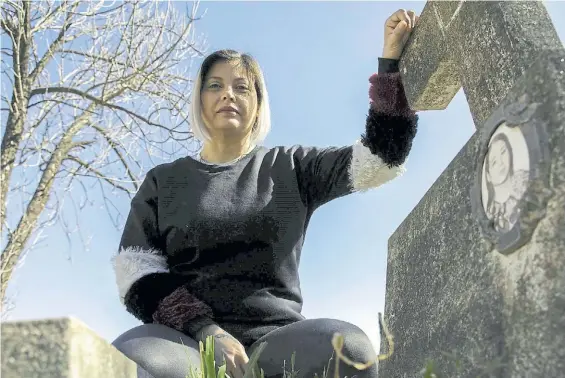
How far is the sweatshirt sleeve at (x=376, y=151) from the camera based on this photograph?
1736 mm

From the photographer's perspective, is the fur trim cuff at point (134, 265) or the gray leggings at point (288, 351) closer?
the gray leggings at point (288, 351)

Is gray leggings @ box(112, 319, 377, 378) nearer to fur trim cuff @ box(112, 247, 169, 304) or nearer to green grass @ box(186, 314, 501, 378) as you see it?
green grass @ box(186, 314, 501, 378)

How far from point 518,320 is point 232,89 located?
1435 millimetres

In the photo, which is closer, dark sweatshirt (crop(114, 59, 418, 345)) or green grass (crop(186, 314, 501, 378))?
green grass (crop(186, 314, 501, 378))

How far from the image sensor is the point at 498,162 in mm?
900

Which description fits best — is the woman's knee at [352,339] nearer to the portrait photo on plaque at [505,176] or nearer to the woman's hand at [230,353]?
the woman's hand at [230,353]

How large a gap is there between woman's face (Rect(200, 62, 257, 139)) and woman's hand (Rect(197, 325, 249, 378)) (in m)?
0.67

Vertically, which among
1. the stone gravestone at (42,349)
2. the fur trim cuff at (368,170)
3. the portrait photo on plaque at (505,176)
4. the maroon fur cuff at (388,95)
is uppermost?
the maroon fur cuff at (388,95)

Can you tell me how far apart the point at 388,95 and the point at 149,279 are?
82cm

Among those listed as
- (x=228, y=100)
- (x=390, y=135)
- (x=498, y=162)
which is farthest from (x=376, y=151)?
(x=498, y=162)

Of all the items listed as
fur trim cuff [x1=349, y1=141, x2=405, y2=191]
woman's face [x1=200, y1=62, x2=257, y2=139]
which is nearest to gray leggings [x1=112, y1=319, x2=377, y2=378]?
fur trim cuff [x1=349, y1=141, x2=405, y2=191]

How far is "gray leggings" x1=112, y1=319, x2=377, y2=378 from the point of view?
1574 millimetres

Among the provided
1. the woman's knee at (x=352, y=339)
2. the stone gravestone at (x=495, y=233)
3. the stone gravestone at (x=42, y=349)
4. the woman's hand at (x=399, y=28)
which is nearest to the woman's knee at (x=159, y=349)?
the woman's knee at (x=352, y=339)

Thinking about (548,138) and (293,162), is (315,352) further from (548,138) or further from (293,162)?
(548,138)
